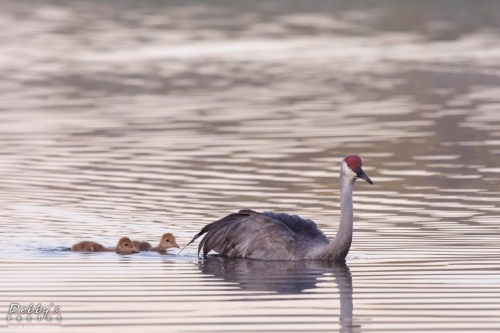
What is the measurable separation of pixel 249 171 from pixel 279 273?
723 centimetres

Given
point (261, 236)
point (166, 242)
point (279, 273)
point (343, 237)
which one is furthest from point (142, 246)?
point (343, 237)

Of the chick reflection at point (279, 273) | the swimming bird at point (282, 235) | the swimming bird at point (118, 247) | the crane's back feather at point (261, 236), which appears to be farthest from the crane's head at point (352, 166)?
the swimming bird at point (118, 247)

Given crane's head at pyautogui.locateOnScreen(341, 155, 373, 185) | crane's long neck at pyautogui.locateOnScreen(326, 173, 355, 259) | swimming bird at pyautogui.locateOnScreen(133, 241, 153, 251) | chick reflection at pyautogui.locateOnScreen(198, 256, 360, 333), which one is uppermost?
crane's head at pyautogui.locateOnScreen(341, 155, 373, 185)

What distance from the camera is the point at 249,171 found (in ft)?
73.3

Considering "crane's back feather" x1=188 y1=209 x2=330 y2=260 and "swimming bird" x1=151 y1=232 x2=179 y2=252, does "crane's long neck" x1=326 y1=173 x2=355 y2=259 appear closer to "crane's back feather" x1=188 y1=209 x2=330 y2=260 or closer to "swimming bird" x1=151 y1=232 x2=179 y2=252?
"crane's back feather" x1=188 y1=209 x2=330 y2=260

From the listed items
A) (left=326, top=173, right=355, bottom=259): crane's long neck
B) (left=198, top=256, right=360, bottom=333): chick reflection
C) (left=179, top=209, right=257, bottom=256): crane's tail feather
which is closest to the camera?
(left=198, top=256, right=360, bottom=333): chick reflection

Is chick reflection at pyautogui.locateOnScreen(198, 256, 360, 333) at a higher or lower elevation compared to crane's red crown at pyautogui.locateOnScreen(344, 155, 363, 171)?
lower

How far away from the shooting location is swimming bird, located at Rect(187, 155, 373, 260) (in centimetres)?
1580

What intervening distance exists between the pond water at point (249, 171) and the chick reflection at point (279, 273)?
1.4 inches

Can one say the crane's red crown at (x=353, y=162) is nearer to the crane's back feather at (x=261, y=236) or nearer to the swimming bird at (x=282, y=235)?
the swimming bird at (x=282, y=235)

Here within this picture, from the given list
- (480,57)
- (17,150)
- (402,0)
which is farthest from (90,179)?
(402,0)

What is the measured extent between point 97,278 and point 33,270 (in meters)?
0.85

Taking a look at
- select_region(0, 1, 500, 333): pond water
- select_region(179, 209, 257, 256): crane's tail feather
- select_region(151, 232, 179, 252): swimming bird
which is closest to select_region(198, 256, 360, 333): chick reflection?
select_region(0, 1, 500, 333): pond water

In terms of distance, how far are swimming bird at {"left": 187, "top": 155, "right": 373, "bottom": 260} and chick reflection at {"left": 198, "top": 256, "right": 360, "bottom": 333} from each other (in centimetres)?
11
